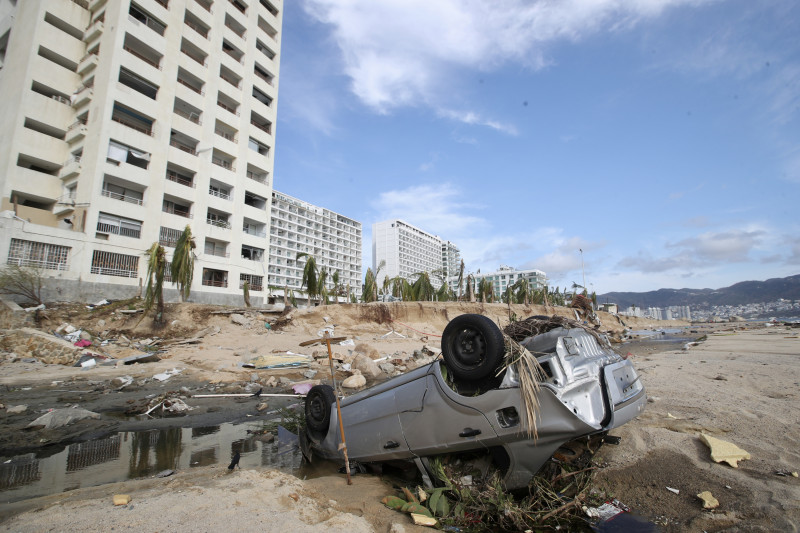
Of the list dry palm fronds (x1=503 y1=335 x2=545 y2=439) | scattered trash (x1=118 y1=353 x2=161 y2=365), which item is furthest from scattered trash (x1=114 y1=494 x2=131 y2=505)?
scattered trash (x1=118 y1=353 x2=161 y2=365)

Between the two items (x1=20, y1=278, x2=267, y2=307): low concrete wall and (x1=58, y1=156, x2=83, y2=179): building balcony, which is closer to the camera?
(x1=20, y1=278, x2=267, y2=307): low concrete wall

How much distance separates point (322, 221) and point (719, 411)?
3865 inches

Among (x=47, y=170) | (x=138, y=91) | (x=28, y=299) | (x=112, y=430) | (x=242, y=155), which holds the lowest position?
(x=112, y=430)

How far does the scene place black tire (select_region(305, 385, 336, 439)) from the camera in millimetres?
4594

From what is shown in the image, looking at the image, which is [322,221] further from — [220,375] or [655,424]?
[655,424]

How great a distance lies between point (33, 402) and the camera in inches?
313

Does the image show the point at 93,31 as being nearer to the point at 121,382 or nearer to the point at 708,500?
the point at 121,382

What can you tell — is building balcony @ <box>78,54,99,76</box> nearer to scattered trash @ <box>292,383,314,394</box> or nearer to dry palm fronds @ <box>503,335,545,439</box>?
scattered trash @ <box>292,383,314,394</box>

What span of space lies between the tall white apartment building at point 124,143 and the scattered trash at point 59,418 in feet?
65.0

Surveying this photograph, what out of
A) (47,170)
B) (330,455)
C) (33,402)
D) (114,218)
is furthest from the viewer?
(47,170)

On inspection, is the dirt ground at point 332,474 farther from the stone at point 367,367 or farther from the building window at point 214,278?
the building window at point 214,278

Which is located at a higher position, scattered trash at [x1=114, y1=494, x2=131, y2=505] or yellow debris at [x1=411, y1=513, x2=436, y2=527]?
scattered trash at [x1=114, y1=494, x2=131, y2=505]

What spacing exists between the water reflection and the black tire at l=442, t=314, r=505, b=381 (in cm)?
302

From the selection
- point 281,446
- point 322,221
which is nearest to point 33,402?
point 281,446
